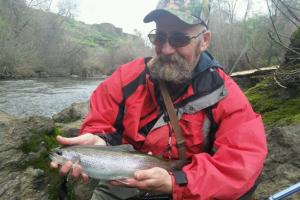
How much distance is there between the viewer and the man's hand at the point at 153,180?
2525 mm

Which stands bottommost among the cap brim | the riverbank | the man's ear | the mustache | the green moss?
the riverbank

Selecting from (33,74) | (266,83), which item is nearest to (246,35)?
(33,74)

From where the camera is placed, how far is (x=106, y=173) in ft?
9.07

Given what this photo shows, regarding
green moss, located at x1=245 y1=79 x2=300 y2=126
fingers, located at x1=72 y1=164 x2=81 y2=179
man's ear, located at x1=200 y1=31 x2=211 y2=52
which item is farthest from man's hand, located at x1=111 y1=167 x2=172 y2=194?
green moss, located at x1=245 y1=79 x2=300 y2=126

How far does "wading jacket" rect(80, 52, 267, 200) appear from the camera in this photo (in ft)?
8.62

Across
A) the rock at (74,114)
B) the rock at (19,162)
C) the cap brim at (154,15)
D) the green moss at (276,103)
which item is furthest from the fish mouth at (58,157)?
the rock at (74,114)

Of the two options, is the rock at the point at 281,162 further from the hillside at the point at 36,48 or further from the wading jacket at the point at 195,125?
the hillside at the point at 36,48

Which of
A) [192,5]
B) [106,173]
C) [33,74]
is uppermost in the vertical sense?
[192,5]

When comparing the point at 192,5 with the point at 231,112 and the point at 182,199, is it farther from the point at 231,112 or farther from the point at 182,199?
the point at 182,199

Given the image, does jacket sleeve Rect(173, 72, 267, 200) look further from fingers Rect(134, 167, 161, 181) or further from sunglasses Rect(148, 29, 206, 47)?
sunglasses Rect(148, 29, 206, 47)

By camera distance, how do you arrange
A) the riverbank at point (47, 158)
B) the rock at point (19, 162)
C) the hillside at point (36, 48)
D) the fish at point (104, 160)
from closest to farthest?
the fish at point (104, 160)
the riverbank at point (47, 158)
the rock at point (19, 162)
the hillside at point (36, 48)

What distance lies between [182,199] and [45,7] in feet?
153

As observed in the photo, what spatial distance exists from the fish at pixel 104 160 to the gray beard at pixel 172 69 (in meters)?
0.74

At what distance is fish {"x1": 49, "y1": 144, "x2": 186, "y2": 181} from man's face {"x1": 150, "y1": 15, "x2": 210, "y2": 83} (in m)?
0.77
